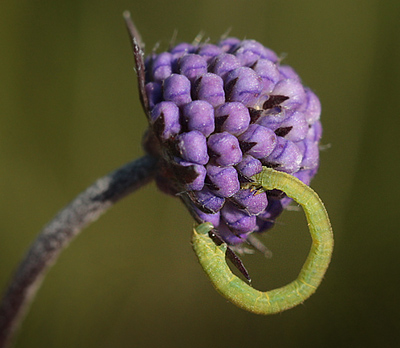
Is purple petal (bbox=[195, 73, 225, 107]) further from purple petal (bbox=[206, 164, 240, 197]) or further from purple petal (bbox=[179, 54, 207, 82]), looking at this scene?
purple petal (bbox=[206, 164, 240, 197])

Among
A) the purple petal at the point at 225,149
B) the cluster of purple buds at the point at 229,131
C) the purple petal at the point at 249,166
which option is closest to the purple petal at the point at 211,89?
the cluster of purple buds at the point at 229,131

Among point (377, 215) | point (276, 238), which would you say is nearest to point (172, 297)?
point (276, 238)

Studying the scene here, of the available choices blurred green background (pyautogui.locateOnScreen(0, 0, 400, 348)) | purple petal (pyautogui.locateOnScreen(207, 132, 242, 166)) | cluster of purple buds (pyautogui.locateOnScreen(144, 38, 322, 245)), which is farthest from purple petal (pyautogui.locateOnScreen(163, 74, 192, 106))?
blurred green background (pyautogui.locateOnScreen(0, 0, 400, 348))

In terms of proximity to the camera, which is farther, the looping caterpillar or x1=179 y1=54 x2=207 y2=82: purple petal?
x1=179 y1=54 x2=207 y2=82: purple petal

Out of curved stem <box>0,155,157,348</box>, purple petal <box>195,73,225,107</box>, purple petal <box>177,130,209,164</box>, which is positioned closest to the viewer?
purple petal <box>177,130,209,164</box>

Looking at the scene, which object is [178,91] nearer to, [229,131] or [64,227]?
[229,131]

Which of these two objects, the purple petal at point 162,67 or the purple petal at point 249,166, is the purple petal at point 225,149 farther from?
the purple petal at point 162,67

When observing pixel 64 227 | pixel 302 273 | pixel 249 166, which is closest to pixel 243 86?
pixel 249 166
